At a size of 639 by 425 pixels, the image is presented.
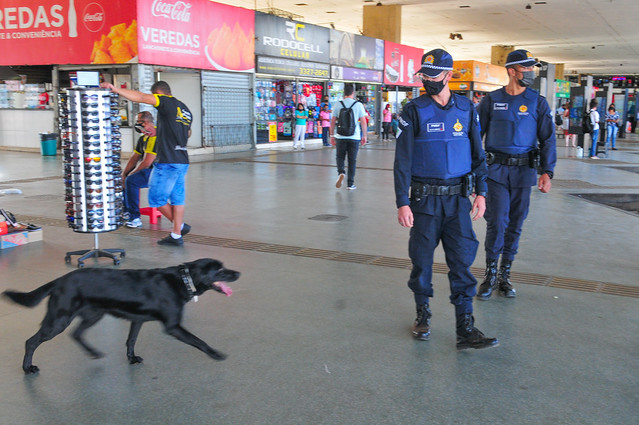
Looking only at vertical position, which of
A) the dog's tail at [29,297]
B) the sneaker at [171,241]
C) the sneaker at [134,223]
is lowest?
the sneaker at [171,241]

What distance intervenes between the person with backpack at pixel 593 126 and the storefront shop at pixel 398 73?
10.2m

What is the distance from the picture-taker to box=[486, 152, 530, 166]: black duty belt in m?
4.98

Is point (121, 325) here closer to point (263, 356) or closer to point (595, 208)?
point (263, 356)

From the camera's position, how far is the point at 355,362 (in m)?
3.66

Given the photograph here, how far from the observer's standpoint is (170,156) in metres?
6.53

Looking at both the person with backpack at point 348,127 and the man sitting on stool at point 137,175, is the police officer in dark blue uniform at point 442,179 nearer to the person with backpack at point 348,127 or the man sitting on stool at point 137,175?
the man sitting on stool at point 137,175

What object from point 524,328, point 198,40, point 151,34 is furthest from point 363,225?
point 198,40

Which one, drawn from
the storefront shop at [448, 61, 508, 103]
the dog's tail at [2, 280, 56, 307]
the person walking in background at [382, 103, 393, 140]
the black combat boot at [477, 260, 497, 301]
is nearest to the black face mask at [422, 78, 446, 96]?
the black combat boot at [477, 260, 497, 301]

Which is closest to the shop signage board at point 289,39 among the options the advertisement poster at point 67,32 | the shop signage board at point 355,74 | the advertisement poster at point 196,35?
the advertisement poster at point 196,35

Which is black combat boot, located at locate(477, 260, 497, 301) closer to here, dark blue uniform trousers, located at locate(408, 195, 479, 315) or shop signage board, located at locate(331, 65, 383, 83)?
dark blue uniform trousers, located at locate(408, 195, 479, 315)

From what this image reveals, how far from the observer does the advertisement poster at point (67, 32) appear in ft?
51.2

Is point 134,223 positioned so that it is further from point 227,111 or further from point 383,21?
point 383,21

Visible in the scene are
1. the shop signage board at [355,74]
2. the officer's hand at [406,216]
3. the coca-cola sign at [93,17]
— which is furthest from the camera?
the shop signage board at [355,74]

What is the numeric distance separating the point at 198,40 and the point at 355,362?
1552 cm
